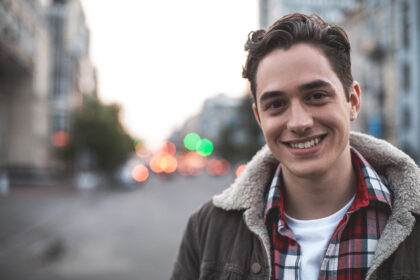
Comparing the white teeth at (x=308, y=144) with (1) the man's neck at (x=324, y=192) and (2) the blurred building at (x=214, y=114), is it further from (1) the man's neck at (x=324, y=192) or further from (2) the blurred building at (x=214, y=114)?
(2) the blurred building at (x=214, y=114)

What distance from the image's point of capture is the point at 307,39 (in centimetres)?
182

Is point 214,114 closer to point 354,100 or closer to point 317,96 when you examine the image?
point 354,100

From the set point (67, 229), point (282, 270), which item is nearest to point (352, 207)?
point (282, 270)

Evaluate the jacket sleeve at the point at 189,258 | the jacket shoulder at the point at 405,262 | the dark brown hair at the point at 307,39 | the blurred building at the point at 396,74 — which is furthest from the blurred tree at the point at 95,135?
the jacket shoulder at the point at 405,262

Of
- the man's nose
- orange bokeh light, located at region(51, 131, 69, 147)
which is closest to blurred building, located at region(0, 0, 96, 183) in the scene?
orange bokeh light, located at region(51, 131, 69, 147)

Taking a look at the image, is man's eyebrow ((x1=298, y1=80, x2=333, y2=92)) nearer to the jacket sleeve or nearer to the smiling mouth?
the smiling mouth

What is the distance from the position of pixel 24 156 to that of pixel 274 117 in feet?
112

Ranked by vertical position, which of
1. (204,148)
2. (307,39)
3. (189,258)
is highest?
(204,148)

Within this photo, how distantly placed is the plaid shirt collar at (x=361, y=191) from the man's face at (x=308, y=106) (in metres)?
0.21

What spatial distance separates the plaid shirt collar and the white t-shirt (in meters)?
0.06

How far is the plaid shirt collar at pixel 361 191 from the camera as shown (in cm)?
177

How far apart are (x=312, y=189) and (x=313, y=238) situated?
0.26m

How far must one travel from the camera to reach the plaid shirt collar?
1770mm

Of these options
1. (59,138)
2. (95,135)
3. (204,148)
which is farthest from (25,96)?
(204,148)
